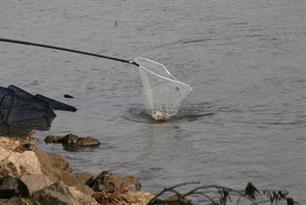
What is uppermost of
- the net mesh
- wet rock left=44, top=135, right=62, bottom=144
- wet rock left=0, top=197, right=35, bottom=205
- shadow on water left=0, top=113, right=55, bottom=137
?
the net mesh

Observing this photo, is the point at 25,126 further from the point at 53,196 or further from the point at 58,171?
the point at 53,196

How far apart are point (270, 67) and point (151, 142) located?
20.4 feet

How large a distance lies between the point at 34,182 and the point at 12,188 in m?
0.50

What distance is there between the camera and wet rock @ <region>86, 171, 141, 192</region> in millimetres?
9133

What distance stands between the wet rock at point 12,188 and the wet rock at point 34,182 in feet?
0.48

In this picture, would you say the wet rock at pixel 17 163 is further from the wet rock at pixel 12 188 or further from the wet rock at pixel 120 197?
the wet rock at pixel 12 188

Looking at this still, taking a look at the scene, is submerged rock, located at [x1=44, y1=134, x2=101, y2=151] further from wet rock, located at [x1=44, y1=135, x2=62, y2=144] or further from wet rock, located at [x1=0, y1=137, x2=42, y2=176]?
wet rock, located at [x1=0, y1=137, x2=42, y2=176]

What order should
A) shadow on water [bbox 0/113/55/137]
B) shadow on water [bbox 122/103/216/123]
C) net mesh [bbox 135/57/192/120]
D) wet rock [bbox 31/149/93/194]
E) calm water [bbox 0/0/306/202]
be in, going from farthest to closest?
1. shadow on water [bbox 122/103/216/123]
2. net mesh [bbox 135/57/192/120]
3. shadow on water [bbox 0/113/55/137]
4. calm water [bbox 0/0/306/202]
5. wet rock [bbox 31/149/93/194]

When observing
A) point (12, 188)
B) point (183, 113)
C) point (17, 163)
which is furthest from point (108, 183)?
point (183, 113)

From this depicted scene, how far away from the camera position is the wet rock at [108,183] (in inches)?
360

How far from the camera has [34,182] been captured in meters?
7.30

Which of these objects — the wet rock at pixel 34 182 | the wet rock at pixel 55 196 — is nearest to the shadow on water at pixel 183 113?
the wet rock at pixel 34 182

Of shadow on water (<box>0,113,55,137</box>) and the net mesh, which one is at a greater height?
the net mesh

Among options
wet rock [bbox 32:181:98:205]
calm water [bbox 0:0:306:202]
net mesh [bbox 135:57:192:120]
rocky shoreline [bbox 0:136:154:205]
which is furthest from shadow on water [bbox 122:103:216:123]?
wet rock [bbox 32:181:98:205]
